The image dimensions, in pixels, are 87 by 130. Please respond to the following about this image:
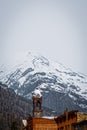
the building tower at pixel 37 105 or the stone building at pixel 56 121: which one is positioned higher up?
the building tower at pixel 37 105

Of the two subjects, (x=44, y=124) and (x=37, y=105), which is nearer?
(x=44, y=124)

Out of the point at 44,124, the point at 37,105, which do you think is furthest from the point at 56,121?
the point at 37,105

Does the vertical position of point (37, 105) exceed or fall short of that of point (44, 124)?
it exceeds it

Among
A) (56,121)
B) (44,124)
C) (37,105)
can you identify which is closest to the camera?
(56,121)

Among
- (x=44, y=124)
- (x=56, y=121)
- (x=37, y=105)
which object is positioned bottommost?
(x=44, y=124)

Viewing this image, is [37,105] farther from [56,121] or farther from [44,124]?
[56,121]

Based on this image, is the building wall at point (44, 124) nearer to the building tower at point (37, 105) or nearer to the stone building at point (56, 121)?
the stone building at point (56, 121)

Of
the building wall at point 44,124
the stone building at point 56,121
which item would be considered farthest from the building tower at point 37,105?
the building wall at point 44,124

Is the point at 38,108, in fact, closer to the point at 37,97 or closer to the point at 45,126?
the point at 37,97

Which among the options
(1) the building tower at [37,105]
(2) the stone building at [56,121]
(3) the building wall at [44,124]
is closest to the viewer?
(2) the stone building at [56,121]

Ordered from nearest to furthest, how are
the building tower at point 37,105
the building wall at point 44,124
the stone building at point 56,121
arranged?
the stone building at point 56,121 → the building wall at point 44,124 → the building tower at point 37,105

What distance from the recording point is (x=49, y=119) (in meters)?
126

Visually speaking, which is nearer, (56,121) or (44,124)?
(56,121)

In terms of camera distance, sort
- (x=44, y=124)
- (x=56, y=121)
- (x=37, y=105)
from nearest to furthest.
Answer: (x=56, y=121) → (x=44, y=124) → (x=37, y=105)
